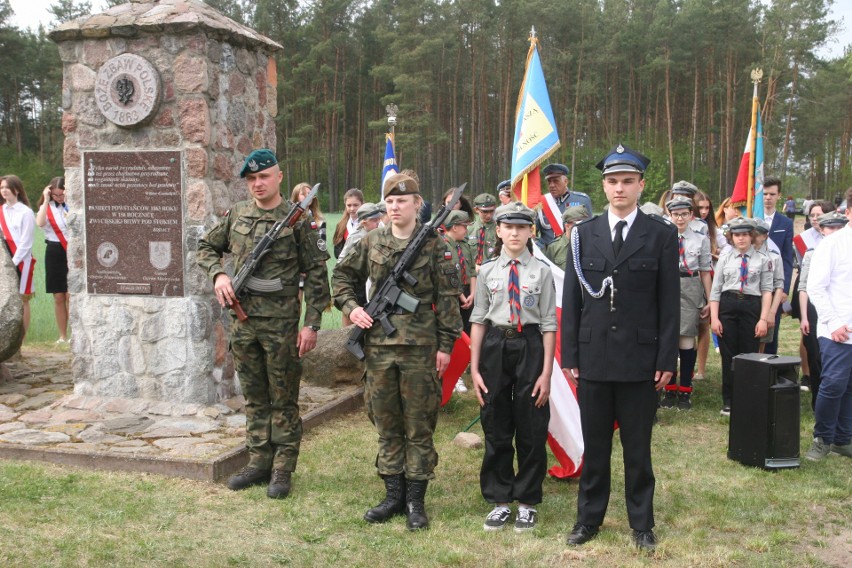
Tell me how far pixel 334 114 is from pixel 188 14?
3346 cm

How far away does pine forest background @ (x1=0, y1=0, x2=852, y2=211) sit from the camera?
35.9 metres

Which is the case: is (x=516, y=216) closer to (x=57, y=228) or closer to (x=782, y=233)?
(x=782, y=233)

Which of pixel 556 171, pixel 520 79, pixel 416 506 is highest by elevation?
pixel 520 79

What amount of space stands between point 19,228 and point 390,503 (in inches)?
249

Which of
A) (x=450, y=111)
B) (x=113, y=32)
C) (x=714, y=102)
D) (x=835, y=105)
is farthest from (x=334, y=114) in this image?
(x=113, y=32)

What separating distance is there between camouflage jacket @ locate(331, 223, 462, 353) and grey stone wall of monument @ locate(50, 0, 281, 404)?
2.32 metres

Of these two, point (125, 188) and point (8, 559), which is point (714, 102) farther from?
point (8, 559)

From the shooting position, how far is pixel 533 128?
789 centimetres

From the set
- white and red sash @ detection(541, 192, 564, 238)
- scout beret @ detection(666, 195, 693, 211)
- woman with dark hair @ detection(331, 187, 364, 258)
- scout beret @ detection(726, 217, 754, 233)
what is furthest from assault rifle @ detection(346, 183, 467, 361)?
woman with dark hair @ detection(331, 187, 364, 258)

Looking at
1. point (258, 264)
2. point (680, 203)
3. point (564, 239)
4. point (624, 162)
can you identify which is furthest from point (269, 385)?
point (680, 203)

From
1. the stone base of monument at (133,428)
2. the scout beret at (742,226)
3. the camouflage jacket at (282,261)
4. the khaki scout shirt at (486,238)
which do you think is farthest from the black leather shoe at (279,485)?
the scout beret at (742,226)

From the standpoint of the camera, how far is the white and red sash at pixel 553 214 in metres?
7.41

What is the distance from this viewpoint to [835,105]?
125 ft

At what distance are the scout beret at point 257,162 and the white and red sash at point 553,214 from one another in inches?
133
